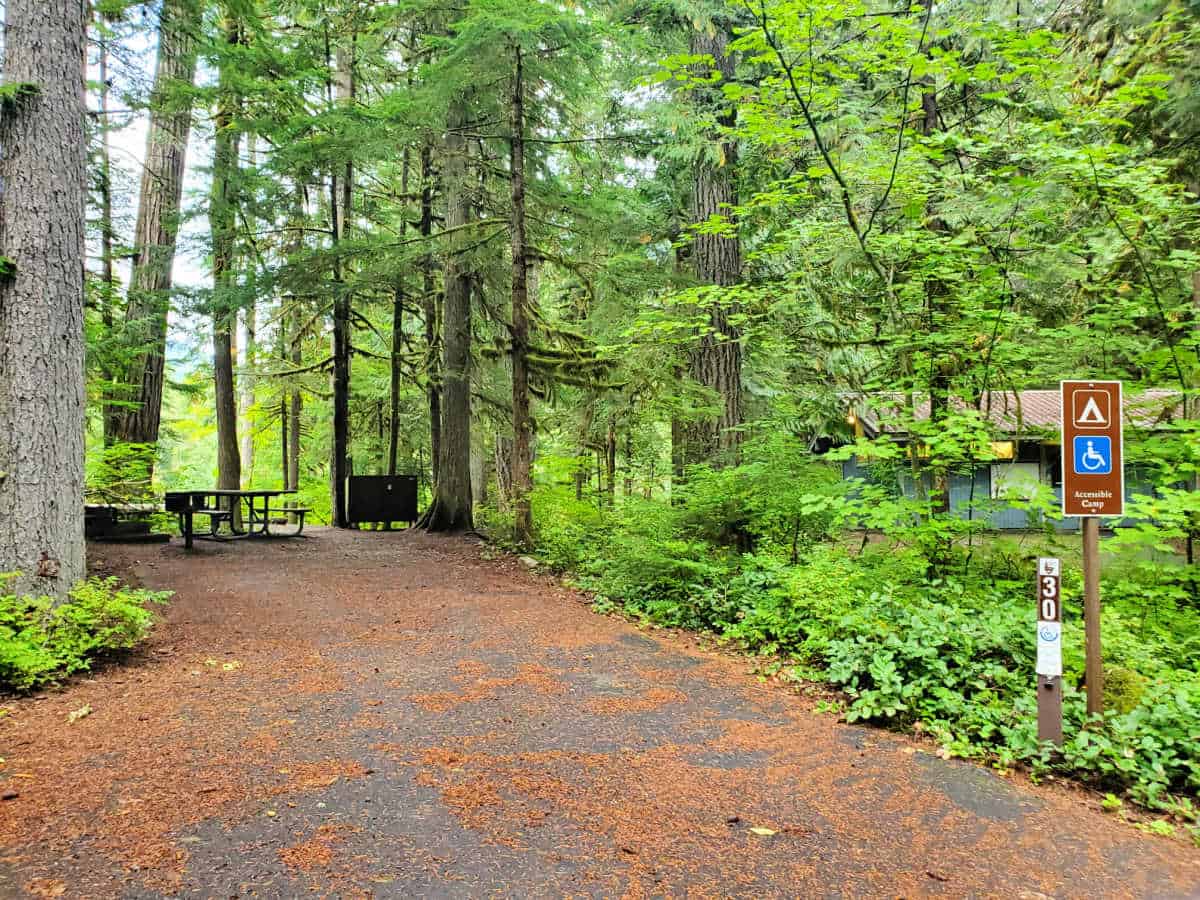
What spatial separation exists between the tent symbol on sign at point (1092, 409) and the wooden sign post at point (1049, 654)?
86 cm

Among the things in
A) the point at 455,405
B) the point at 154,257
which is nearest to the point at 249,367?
the point at 154,257

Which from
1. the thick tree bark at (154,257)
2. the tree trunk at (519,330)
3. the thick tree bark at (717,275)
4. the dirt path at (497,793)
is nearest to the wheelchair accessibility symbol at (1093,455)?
the dirt path at (497,793)

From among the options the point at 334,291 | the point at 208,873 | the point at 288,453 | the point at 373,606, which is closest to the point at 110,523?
Answer: the point at 334,291

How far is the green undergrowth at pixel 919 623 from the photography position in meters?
3.98

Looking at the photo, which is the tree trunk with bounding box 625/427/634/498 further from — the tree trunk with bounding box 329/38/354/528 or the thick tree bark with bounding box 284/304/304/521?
A: the thick tree bark with bounding box 284/304/304/521

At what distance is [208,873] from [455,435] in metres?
11.0

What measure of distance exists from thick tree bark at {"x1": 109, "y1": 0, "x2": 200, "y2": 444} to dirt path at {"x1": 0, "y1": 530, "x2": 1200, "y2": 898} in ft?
26.4

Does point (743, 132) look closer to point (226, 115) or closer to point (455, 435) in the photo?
point (455, 435)

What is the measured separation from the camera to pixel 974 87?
8734 millimetres

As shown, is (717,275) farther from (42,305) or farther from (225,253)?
(225,253)

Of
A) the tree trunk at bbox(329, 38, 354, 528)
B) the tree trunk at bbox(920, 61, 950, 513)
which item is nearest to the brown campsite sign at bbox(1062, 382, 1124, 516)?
the tree trunk at bbox(920, 61, 950, 513)

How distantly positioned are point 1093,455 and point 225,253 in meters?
14.3

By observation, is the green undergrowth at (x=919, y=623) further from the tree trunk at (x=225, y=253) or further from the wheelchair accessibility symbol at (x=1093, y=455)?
the tree trunk at (x=225, y=253)

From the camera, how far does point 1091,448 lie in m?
4.20
